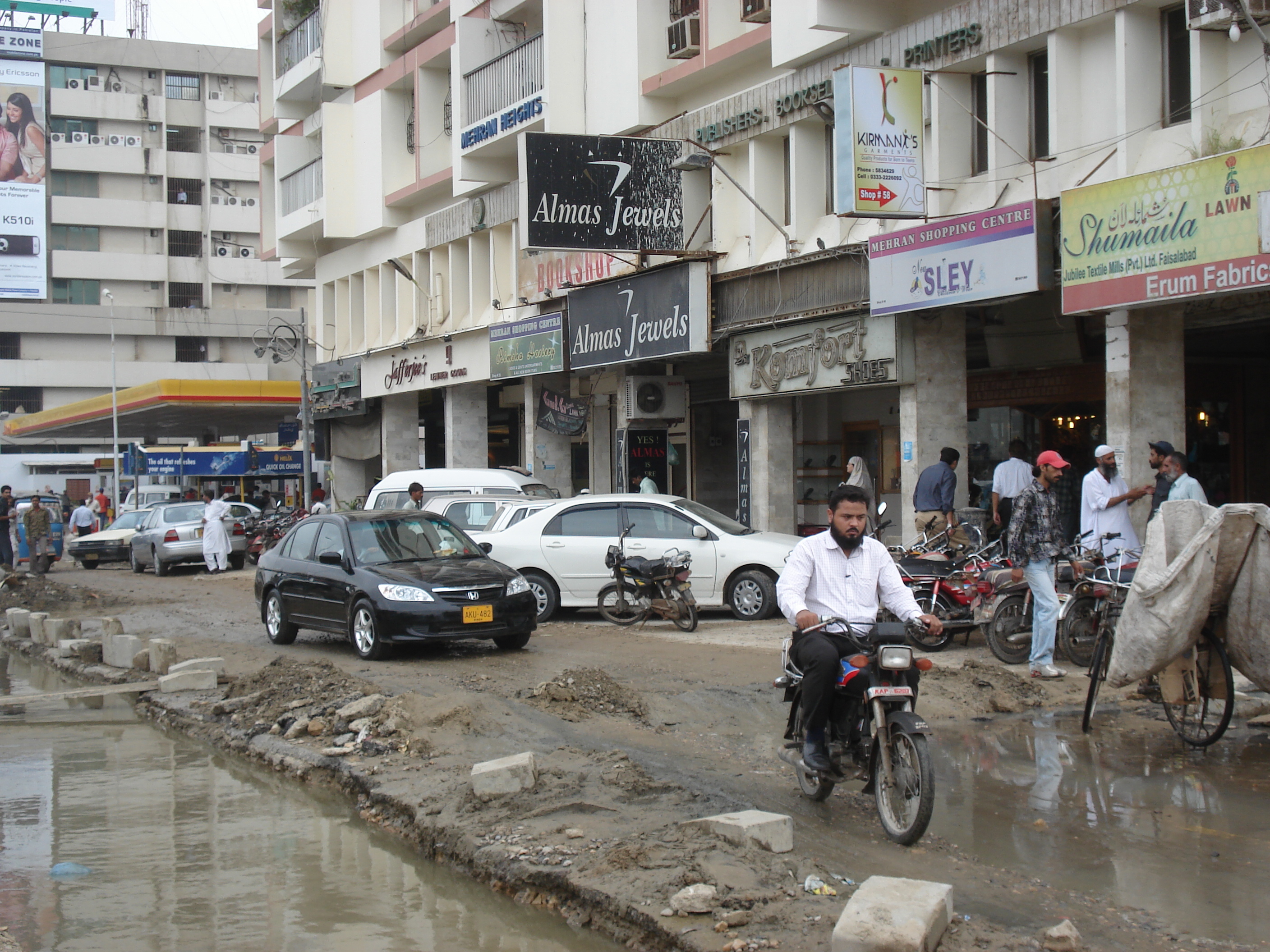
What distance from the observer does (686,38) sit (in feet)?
69.1

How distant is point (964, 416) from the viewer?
55.9 feet

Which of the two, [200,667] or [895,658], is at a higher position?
[895,658]

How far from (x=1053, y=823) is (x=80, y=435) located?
2405 inches

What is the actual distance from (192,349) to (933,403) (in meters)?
62.7

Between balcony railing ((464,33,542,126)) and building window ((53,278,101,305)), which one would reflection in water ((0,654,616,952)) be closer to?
balcony railing ((464,33,542,126))

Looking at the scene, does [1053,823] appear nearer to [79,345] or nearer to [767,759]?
[767,759]

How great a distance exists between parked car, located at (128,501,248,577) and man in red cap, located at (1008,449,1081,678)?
22.0m

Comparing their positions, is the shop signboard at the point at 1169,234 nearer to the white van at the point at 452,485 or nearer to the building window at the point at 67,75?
the white van at the point at 452,485

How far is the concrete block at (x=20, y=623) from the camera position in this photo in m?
16.7

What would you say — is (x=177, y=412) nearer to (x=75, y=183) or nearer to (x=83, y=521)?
(x=83, y=521)

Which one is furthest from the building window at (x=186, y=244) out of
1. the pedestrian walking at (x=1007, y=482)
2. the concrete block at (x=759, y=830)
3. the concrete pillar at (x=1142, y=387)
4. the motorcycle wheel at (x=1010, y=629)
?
the concrete block at (x=759, y=830)

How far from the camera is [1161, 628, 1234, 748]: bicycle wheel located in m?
7.44

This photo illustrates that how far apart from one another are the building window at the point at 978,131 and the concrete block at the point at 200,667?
1096 cm

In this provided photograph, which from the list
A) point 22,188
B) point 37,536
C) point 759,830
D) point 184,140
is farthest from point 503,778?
point 184,140
